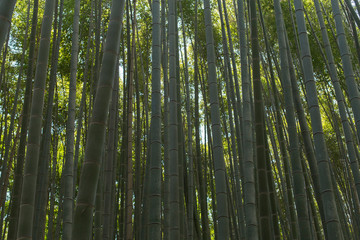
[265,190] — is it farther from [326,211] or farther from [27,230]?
[27,230]

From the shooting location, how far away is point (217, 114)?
9.62ft

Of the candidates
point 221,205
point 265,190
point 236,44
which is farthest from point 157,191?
point 236,44

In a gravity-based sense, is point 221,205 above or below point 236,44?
below

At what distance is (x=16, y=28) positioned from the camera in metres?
7.12

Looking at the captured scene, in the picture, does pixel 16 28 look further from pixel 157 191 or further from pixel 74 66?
pixel 157 191

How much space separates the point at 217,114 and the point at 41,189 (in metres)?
2.14

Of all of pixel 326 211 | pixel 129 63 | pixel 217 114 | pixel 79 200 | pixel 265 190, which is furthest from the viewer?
pixel 129 63

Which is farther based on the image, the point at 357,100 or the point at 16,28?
the point at 16,28

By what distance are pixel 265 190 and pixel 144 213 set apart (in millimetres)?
1928

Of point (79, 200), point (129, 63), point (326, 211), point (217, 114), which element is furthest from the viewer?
point (129, 63)

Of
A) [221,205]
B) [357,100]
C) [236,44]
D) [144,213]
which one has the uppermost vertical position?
[236,44]

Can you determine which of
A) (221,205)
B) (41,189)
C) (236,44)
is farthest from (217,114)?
(236,44)

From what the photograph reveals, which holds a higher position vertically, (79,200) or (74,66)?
(74,66)

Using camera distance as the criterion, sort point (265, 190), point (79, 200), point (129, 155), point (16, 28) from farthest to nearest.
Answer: point (16, 28) < point (129, 155) < point (265, 190) < point (79, 200)
